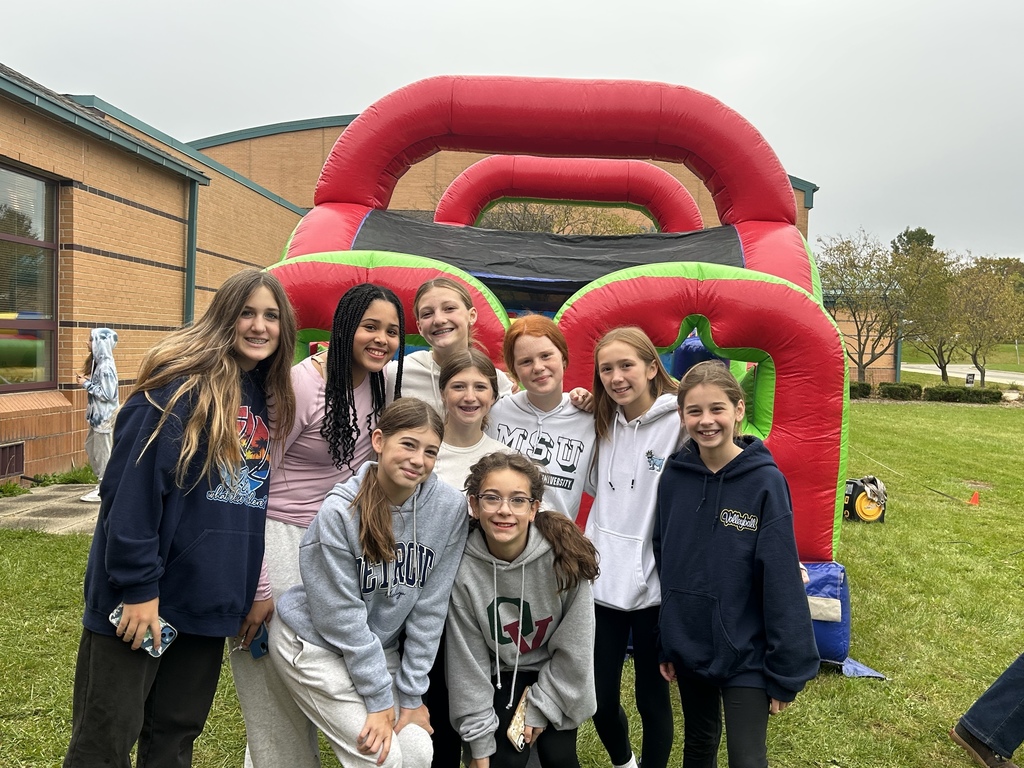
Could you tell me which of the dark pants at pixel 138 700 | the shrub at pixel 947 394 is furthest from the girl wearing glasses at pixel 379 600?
the shrub at pixel 947 394

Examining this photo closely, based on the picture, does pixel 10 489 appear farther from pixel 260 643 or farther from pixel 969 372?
pixel 969 372

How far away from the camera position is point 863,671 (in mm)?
3525

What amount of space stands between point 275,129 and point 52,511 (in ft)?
58.3

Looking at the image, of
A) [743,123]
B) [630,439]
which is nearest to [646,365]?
[630,439]

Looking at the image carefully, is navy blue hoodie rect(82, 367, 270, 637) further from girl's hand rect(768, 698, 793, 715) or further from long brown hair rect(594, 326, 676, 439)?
girl's hand rect(768, 698, 793, 715)

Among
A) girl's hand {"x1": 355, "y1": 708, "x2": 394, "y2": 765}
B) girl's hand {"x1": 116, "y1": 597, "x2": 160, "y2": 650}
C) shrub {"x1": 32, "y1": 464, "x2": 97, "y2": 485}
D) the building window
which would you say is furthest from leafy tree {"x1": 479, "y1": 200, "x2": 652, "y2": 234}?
girl's hand {"x1": 116, "y1": 597, "x2": 160, "y2": 650}

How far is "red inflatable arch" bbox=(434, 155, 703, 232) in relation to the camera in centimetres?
671

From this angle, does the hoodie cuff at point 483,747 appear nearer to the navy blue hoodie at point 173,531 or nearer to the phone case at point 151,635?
the navy blue hoodie at point 173,531

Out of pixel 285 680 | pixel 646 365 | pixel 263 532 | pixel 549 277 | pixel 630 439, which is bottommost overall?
pixel 285 680

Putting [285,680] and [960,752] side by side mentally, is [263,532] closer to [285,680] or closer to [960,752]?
[285,680]

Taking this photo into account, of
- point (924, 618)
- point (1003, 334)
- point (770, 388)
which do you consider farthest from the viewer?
point (1003, 334)

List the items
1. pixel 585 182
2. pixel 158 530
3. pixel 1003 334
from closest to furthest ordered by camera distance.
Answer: pixel 158 530, pixel 585 182, pixel 1003 334

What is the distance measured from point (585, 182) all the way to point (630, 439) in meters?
4.82

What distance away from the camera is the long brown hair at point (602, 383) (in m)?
2.33
